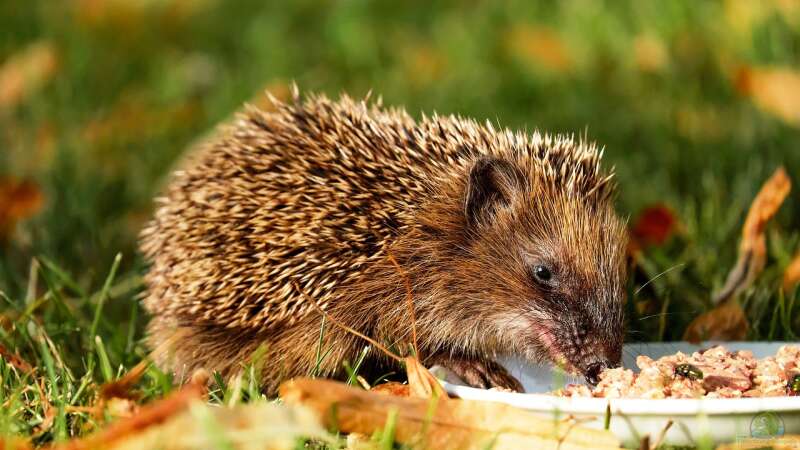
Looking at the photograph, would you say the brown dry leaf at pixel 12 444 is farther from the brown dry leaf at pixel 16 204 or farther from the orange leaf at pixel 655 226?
the orange leaf at pixel 655 226

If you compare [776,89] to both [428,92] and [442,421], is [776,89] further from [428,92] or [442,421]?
[442,421]

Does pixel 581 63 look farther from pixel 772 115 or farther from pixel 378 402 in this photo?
pixel 378 402

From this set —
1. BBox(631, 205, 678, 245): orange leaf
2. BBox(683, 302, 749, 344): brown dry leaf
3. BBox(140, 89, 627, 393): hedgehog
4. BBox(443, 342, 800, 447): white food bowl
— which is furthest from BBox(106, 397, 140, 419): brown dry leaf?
BBox(631, 205, 678, 245): orange leaf

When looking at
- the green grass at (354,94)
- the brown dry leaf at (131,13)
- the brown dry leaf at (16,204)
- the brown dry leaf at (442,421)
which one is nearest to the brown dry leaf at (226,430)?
the brown dry leaf at (442,421)

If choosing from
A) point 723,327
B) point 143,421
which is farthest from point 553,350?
point 143,421

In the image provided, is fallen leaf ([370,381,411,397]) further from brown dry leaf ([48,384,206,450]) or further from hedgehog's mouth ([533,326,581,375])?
brown dry leaf ([48,384,206,450])
